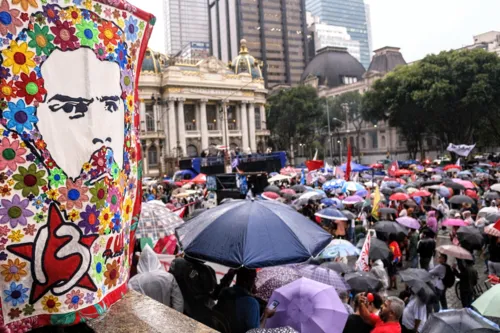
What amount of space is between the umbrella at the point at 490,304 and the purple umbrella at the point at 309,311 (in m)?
1.40

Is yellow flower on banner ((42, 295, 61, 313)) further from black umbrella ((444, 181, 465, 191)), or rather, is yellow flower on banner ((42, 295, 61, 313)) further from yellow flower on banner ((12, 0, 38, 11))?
black umbrella ((444, 181, 465, 191))

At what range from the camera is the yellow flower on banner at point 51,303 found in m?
2.13

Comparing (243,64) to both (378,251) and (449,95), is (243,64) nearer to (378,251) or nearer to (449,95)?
(449,95)

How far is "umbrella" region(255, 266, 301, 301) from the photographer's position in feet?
16.4

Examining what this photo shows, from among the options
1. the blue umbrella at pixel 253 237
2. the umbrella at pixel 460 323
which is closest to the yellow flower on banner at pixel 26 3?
the blue umbrella at pixel 253 237

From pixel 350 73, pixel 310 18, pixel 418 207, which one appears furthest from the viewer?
pixel 310 18

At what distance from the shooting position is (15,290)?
2.07 meters

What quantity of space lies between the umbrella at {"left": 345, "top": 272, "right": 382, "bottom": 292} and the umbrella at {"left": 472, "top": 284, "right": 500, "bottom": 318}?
117cm

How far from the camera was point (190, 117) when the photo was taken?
6059 cm

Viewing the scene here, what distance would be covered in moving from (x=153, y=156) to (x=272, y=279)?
173 feet

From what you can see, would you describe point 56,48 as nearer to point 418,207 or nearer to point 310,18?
point 418,207

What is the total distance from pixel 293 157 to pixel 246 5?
144 ft

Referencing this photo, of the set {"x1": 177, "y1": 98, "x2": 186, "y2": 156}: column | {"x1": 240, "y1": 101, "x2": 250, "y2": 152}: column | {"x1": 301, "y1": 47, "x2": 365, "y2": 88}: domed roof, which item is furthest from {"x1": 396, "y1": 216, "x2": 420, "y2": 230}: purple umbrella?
{"x1": 301, "y1": 47, "x2": 365, "y2": 88}: domed roof

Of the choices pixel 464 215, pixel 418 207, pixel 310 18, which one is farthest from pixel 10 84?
pixel 310 18
